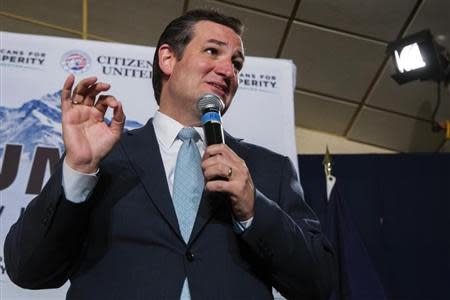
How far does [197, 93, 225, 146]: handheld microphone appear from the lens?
980 millimetres

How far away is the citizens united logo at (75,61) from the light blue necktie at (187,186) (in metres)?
1.00

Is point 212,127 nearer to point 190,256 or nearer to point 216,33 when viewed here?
point 190,256

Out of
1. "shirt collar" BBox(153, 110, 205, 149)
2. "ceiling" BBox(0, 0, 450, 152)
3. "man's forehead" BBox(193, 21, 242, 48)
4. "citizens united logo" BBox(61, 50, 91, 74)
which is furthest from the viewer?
"ceiling" BBox(0, 0, 450, 152)

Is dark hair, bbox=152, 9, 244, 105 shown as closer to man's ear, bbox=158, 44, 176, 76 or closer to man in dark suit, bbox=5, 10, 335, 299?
man's ear, bbox=158, 44, 176, 76

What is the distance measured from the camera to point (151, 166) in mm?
1133

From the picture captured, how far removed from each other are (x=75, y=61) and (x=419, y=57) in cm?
219

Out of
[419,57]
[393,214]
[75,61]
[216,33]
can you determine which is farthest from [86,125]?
[419,57]

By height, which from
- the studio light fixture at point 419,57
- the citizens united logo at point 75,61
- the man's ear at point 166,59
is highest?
the studio light fixture at point 419,57

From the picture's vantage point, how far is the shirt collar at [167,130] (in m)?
1.26

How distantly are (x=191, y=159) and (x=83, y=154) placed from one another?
243 millimetres

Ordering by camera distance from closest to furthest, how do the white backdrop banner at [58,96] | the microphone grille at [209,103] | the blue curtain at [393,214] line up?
the microphone grille at [209,103] → the white backdrop banner at [58,96] → the blue curtain at [393,214]

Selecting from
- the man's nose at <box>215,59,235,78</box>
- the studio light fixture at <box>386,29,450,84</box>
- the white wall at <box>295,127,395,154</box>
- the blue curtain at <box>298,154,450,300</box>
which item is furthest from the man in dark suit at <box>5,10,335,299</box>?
the white wall at <box>295,127,395,154</box>

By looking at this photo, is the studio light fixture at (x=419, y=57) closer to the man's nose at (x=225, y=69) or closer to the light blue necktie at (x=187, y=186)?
the man's nose at (x=225, y=69)

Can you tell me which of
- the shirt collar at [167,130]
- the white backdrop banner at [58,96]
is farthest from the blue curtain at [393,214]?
the shirt collar at [167,130]
